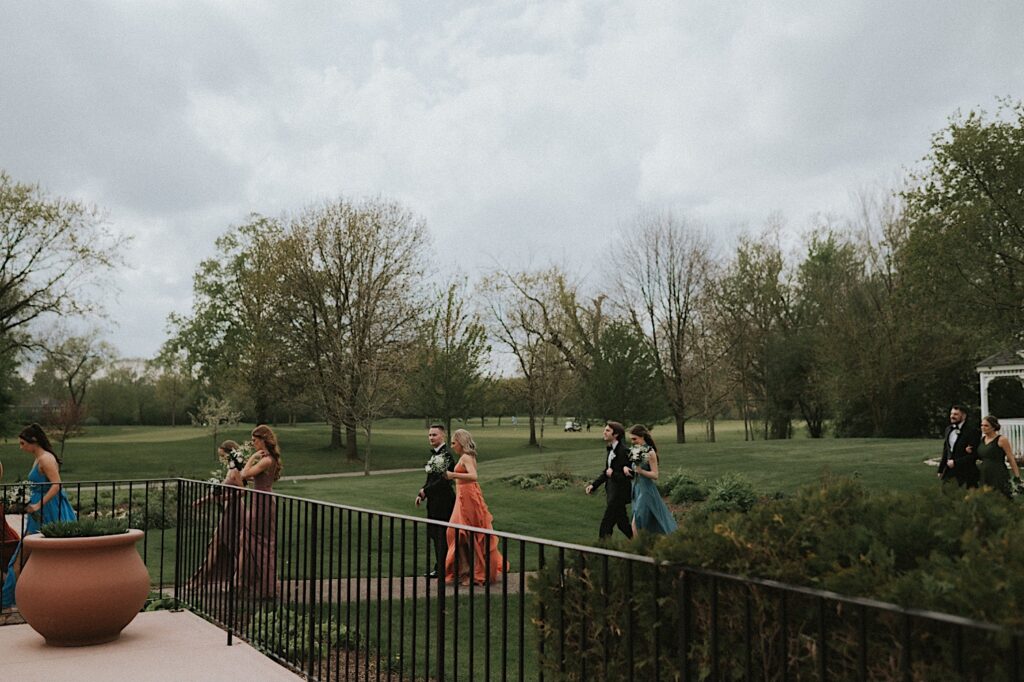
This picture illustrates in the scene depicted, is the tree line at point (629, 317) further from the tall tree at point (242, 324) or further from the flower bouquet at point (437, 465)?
the flower bouquet at point (437, 465)

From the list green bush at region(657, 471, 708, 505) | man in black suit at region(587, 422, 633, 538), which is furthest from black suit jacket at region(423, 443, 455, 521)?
green bush at region(657, 471, 708, 505)

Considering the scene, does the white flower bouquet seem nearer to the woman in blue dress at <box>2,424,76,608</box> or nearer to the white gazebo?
the woman in blue dress at <box>2,424,76,608</box>

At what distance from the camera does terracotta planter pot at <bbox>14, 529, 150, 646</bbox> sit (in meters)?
6.59

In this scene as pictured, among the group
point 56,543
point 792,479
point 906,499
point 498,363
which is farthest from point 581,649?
point 498,363

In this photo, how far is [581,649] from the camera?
3.71 m

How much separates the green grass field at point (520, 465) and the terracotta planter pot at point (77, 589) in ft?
14.0

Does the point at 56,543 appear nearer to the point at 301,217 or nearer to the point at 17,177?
the point at 301,217

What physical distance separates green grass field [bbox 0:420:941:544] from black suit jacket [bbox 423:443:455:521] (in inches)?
152

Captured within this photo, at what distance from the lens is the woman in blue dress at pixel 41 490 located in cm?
878

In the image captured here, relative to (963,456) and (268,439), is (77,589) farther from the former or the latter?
(963,456)

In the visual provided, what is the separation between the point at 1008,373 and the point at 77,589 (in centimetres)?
3141

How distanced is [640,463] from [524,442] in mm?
44986

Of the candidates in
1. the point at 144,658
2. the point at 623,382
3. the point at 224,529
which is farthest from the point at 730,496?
the point at 623,382

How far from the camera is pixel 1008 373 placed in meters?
30.4
